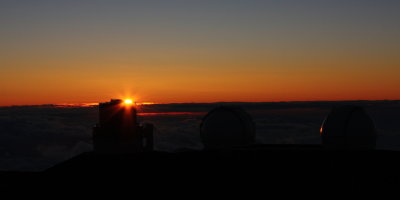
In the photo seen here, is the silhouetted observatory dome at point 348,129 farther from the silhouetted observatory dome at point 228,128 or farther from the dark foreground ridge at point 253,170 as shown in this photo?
the silhouetted observatory dome at point 228,128

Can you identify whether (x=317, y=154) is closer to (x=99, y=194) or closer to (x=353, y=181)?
(x=353, y=181)

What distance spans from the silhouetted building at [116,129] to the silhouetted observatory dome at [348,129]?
17229 mm

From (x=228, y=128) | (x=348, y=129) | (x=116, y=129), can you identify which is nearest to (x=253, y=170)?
(x=228, y=128)

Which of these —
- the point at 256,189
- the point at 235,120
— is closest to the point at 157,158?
the point at 235,120

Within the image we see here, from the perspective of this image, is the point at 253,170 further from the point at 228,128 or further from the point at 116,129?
the point at 116,129

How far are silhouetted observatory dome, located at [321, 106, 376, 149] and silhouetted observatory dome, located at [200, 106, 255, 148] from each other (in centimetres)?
548

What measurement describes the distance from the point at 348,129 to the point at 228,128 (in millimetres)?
8446

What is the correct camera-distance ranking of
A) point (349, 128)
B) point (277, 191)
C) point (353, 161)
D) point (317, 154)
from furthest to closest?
1. point (349, 128)
2. point (317, 154)
3. point (353, 161)
4. point (277, 191)

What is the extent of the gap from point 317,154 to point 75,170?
15.2 m

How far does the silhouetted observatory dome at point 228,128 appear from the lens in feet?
113

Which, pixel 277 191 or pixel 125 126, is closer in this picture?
pixel 277 191

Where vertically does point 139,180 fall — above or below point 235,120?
below

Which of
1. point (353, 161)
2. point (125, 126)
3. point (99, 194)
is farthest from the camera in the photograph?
point (125, 126)

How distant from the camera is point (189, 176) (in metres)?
24.8
